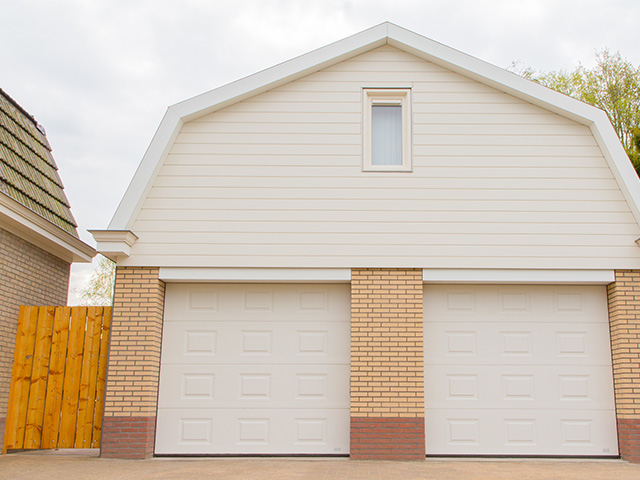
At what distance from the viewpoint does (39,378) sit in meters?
9.41

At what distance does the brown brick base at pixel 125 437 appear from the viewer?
8750mm

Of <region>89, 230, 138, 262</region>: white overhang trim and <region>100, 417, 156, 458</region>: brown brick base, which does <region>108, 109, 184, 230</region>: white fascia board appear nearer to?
<region>89, 230, 138, 262</region>: white overhang trim

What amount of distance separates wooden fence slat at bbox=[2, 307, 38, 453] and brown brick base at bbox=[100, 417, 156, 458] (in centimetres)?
146

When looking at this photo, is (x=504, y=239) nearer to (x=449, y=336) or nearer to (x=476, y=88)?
(x=449, y=336)

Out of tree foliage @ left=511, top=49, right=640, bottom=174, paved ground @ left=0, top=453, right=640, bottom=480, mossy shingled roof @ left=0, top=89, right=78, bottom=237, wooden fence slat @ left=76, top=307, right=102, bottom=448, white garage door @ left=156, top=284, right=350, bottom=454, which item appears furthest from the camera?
tree foliage @ left=511, top=49, right=640, bottom=174

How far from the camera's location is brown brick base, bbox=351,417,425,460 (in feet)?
28.5

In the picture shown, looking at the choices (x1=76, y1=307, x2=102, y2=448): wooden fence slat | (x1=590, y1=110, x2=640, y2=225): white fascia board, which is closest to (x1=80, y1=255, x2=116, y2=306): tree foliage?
(x1=76, y1=307, x2=102, y2=448): wooden fence slat

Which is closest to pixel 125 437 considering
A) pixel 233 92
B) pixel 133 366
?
pixel 133 366

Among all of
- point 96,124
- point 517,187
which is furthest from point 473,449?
point 96,124

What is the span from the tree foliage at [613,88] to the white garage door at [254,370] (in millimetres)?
17623

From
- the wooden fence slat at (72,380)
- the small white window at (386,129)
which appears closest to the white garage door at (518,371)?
the small white window at (386,129)

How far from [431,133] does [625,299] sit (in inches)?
145

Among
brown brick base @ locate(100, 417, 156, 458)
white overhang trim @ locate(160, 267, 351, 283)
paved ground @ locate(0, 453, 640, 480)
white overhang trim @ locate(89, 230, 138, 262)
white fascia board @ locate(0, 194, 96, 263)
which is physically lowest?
paved ground @ locate(0, 453, 640, 480)

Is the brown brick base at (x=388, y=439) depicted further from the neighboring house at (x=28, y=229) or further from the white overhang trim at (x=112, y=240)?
the neighboring house at (x=28, y=229)
